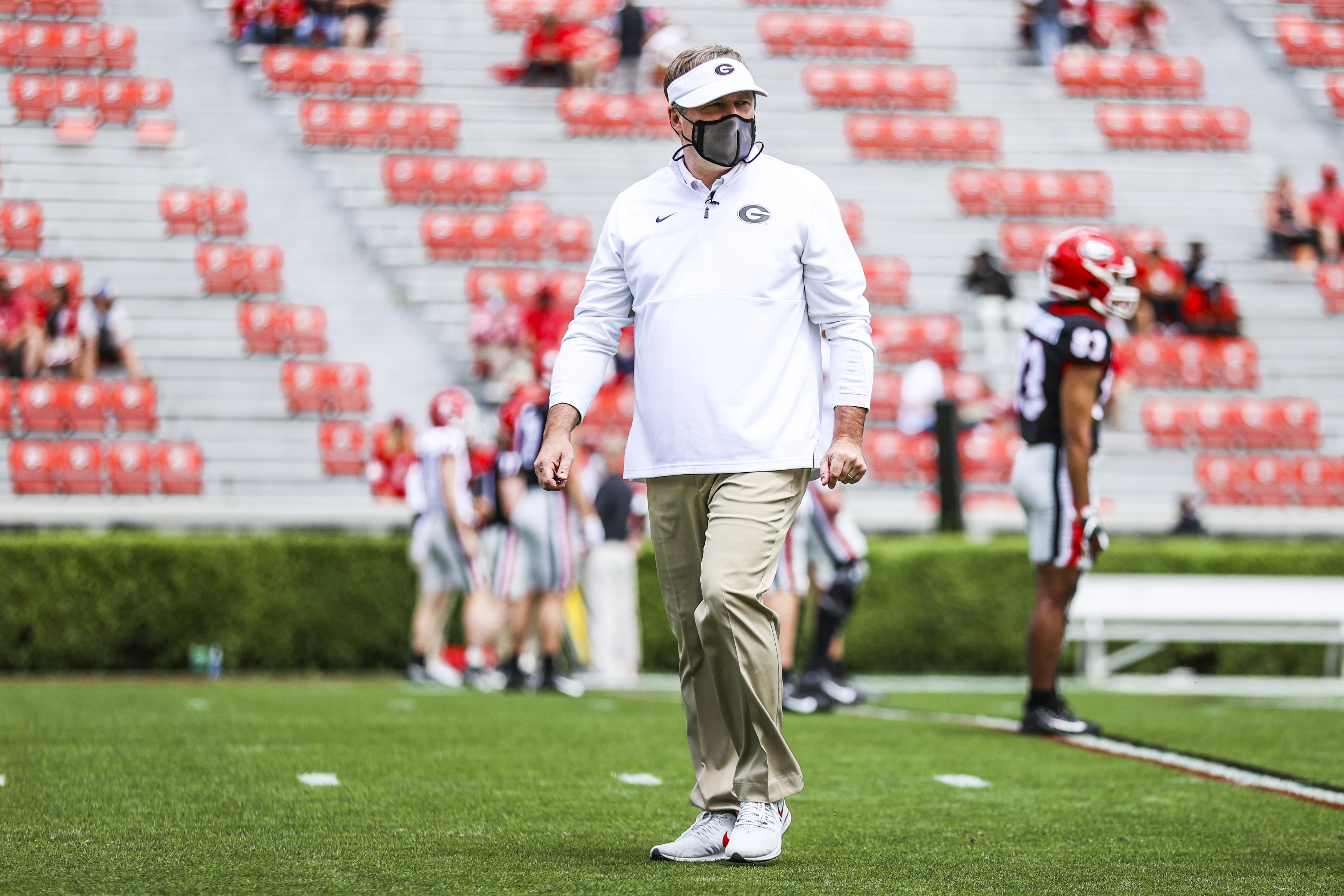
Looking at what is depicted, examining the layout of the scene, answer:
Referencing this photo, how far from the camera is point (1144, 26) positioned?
24.6 meters

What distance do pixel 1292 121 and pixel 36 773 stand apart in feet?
73.6

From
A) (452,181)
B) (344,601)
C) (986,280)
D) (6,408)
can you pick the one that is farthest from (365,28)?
(344,601)

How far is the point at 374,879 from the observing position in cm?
346

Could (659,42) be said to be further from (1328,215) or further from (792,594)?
(792,594)

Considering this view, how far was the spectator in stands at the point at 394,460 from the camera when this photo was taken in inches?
593

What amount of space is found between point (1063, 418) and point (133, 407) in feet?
42.5

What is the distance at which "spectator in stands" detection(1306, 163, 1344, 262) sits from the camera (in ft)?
71.5

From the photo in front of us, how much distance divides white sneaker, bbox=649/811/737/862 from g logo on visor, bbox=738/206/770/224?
1.36 meters

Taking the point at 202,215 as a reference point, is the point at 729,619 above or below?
below

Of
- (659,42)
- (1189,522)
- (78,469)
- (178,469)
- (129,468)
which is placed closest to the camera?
(1189,522)

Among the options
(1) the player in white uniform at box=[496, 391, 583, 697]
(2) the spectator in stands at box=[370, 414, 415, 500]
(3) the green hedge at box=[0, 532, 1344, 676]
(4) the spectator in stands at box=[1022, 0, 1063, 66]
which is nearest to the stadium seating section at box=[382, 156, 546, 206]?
(2) the spectator in stands at box=[370, 414, 415, 500]

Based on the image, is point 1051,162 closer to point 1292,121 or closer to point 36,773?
point 1292,121

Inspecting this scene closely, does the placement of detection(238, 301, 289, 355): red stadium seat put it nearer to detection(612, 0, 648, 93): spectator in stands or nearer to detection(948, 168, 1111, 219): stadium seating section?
detection(612, 0, 648, 93): spectator in stands

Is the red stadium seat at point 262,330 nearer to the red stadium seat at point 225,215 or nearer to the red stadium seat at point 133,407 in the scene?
the red stadium seat at point 133,407
